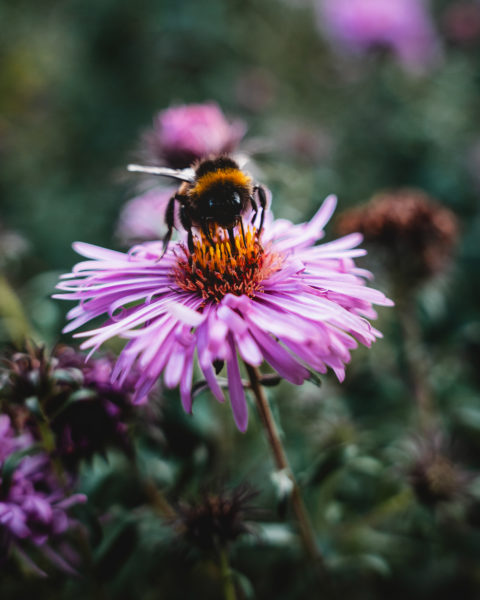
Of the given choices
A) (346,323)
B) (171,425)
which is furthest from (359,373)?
(346,323)

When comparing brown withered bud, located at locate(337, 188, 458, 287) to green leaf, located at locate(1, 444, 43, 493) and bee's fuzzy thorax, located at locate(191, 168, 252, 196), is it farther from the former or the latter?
green leaf, located at locate(1, 444, 43, 493)

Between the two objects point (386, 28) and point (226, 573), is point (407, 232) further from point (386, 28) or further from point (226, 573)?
point (386, 28)

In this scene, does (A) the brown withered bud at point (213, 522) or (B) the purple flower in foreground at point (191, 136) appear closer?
(A) the brown withered bud at point (213, 522)

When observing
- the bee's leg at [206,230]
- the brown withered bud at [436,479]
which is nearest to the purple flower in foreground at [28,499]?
the bee's leg at [206,230]

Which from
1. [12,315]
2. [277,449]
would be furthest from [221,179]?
[12,315]

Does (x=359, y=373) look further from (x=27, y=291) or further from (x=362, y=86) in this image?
(x=362, y=86)

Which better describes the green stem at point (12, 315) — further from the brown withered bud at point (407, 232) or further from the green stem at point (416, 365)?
the green stem at point (416, 365)
